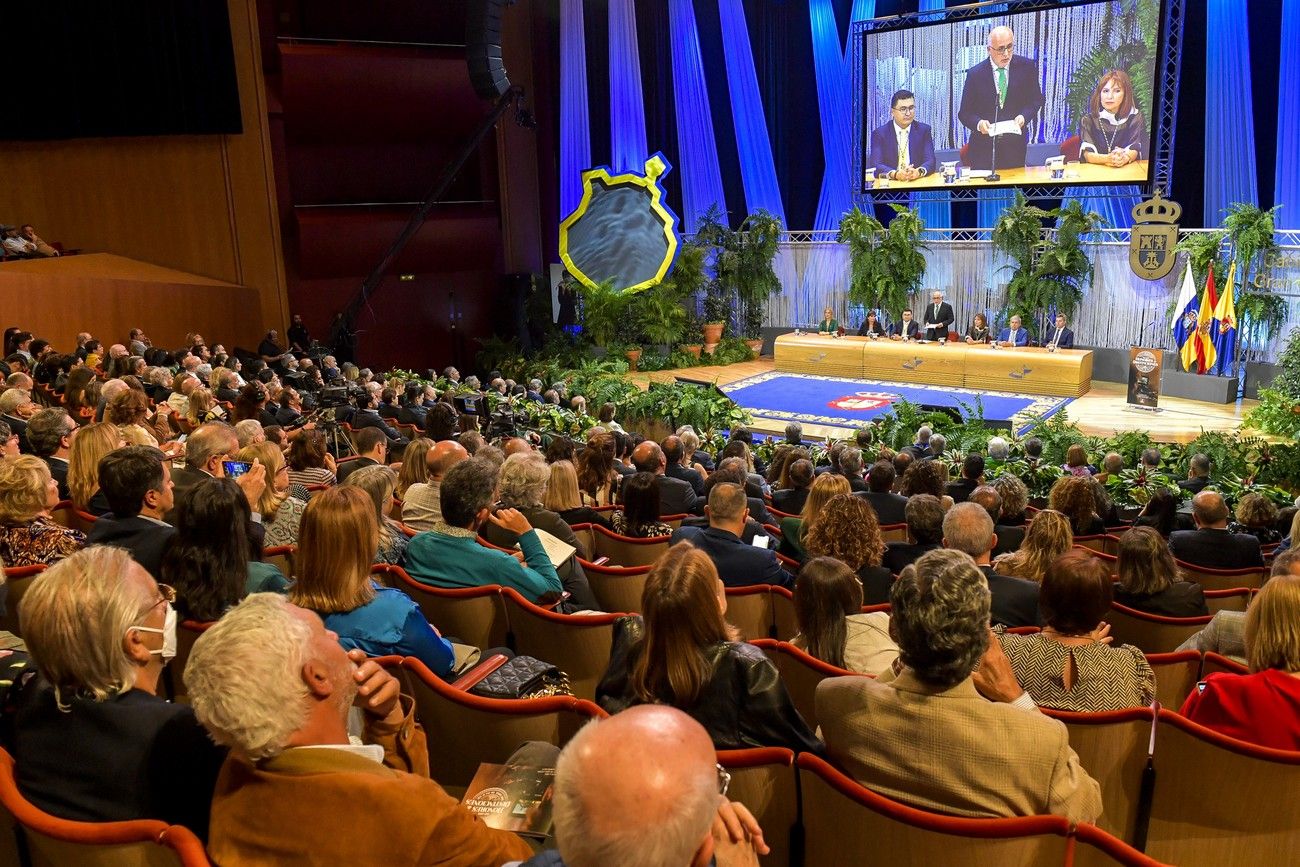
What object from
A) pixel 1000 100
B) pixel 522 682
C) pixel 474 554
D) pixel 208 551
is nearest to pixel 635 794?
pixel 522 682

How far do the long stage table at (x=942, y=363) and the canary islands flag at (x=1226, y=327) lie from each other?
132 centimetres

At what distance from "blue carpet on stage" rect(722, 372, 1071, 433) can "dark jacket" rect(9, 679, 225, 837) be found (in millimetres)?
8610

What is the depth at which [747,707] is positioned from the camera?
2.05 meters

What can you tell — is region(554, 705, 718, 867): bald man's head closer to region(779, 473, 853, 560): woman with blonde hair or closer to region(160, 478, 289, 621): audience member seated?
region(160, 478, 289, 621): audience member seated

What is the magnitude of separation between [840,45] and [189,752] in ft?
47.0

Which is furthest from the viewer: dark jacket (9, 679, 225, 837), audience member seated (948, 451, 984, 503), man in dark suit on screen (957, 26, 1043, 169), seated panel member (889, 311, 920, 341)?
seated panel member (889, 311, 920, 341)

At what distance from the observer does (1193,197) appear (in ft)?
39.2

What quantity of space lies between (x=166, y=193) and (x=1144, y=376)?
40.6ft

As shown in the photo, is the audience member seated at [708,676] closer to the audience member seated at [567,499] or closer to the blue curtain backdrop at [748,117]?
the audience member seated at [567,499]

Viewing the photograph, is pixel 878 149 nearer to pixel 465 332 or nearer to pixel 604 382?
pixel 604 382

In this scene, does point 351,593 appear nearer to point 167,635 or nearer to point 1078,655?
point 167,635

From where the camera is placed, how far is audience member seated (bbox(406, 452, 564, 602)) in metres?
3.18

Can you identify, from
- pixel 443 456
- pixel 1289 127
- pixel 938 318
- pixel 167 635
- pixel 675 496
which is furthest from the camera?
pixel 938 318

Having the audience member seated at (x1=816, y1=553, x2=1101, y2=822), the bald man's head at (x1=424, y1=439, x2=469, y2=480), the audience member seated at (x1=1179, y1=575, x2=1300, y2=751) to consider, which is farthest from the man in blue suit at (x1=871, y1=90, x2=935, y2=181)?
the audience member seated at (x1=816, y1=553, x2=1101, y2=822)
